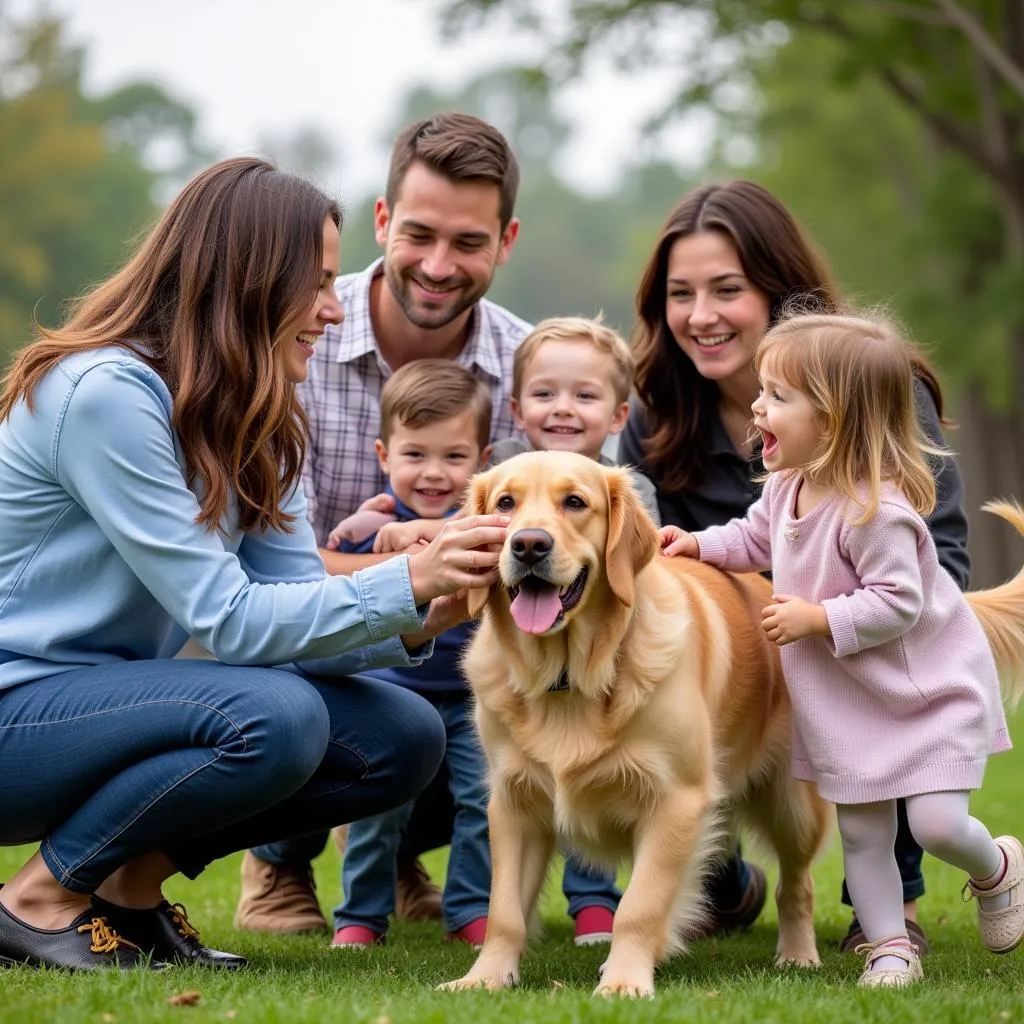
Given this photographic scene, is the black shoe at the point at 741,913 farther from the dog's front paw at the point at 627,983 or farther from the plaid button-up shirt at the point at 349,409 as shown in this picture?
the plaid button-up shirt at the point at 349,409

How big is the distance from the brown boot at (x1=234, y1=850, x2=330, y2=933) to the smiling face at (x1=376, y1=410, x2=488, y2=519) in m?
1.39

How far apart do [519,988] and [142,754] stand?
112cm

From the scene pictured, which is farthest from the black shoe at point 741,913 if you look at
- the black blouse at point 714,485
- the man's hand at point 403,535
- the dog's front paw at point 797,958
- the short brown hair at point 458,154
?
the short brown hair at point 458,154

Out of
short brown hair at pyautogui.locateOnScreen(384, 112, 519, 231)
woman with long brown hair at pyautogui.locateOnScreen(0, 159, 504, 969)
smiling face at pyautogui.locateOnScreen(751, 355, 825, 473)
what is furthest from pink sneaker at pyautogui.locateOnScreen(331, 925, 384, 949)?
short brown hair at pyautogui.locateOnScreen(384, 112, 519, 231)

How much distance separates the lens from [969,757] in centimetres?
387

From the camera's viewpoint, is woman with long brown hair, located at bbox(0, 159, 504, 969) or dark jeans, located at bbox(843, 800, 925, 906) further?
dark jeans, located at bbox(843, 800, 925, 906)

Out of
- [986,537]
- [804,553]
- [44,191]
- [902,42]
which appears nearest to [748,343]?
[804,553]

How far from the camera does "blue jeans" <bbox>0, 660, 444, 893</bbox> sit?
12.3 feet

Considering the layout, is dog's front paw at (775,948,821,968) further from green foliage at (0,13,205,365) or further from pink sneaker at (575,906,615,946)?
green foliage at (0,13,205,365)

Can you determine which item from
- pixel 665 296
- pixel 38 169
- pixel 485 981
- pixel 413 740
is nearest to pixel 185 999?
pixel 485 981

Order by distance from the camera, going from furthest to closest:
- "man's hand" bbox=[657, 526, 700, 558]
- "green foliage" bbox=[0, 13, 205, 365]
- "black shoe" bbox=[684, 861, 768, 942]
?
"green foliage" bbox=[0, 13, 205, 365]
"black shoe" bbox=[684, 861, 768, 942]
"man's hand" bbox=[657, 526, 700, 558]

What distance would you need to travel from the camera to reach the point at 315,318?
4129mm

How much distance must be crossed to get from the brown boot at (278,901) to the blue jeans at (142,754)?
139 cm

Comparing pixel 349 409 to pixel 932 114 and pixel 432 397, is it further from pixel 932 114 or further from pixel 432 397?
pixel 932 114
